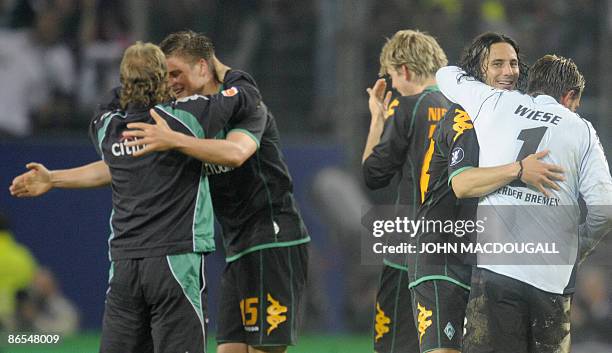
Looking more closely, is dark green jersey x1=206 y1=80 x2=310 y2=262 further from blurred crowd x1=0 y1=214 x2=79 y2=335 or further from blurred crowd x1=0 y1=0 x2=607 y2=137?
blurred crowd x1=0 y1=0 x2=607 y2=137

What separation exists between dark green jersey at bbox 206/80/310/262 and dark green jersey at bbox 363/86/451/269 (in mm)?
545

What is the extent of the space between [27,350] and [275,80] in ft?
17.3

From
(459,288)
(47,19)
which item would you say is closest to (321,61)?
(47,19)

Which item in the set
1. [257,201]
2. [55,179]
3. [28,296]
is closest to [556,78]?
[257,201]

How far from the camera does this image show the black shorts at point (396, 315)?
20.9ft

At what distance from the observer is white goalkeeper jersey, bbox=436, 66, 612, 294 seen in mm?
4961

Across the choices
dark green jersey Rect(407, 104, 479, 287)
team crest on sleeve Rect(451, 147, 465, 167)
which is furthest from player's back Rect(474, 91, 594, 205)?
dark green jersey Rect(407, 104, 479, 287)

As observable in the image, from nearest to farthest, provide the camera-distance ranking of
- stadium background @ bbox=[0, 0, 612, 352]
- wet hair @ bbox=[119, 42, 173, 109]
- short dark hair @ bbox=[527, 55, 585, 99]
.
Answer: short dark hair @ bbox=[527, 55, 585, 99]
wet hair @ bbox=[119, 42, 173, 109]
stadium background @ bbox=[0, 0, 612, 352]

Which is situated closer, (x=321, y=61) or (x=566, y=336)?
(x=566, y=336)

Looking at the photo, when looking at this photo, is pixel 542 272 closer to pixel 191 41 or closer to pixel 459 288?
pixel 459 288

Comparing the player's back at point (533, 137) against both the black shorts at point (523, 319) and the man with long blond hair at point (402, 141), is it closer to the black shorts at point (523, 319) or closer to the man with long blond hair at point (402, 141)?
the black shorts at point (523, 319)

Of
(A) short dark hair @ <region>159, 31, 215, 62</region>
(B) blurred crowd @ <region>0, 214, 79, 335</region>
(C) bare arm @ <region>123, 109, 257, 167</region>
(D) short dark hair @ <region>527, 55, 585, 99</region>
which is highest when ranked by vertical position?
(A) short dark hair @ <region>159, 31, 215, 62</region>

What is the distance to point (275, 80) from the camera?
1305cm

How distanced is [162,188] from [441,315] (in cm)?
161
